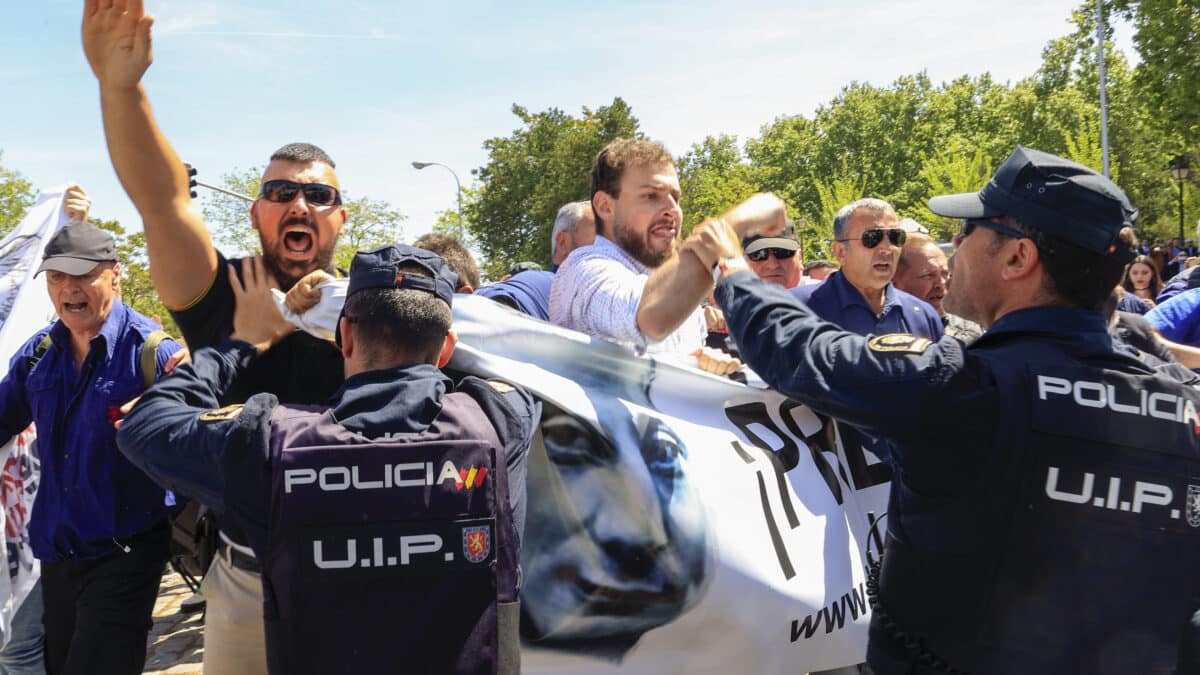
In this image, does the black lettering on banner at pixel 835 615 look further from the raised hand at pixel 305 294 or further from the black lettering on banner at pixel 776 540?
the raised hand at pixel 305 294

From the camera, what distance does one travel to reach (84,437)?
11.9ft

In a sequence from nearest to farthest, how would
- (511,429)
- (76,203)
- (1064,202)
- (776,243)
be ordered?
(1064,202)
(511,429)
(76,203)
(776,243)

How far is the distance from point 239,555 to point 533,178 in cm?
3548

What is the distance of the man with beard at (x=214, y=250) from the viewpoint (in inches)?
95.3

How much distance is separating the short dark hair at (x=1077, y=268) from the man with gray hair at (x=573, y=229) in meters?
3.49

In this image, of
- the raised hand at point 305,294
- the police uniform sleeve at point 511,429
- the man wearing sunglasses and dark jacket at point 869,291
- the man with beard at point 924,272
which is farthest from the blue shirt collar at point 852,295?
the raised hand at point 305,294

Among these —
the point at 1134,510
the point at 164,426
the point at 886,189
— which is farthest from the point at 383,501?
the point at 886,189

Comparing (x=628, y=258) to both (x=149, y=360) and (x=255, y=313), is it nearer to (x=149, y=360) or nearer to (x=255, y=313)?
(x=255, y=313)

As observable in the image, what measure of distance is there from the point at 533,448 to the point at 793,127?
64991mm

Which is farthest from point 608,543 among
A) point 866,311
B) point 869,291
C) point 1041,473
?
point 869,291

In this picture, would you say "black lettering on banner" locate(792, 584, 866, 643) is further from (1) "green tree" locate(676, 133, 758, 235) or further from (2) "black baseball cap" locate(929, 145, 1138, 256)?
(1) "green tree" locate(676, 133, 758, 235)

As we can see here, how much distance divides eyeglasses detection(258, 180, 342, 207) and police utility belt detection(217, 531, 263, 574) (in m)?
1.03

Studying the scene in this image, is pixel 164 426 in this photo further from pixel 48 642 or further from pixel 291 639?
pixel 48 642

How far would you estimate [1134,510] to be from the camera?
1897 mm
